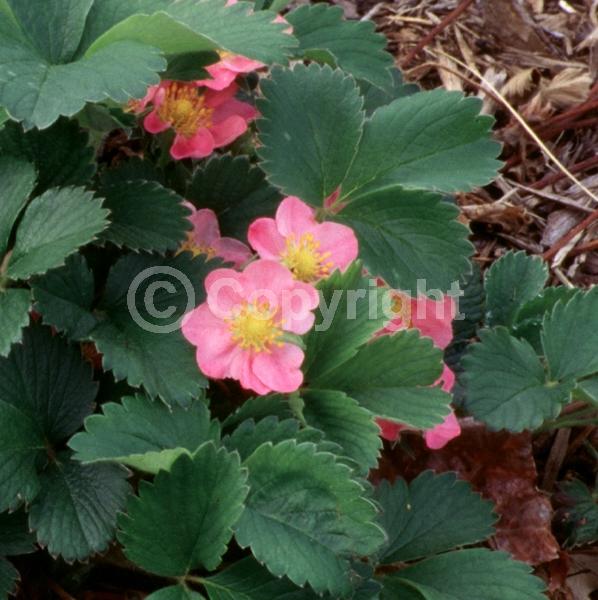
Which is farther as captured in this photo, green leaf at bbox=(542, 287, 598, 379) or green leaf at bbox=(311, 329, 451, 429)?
green leaf at bbox=(542, 287, 598, 379)

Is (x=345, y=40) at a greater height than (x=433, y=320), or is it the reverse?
(x=345, y=40)

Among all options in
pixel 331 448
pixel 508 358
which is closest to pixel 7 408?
pixel 331 448

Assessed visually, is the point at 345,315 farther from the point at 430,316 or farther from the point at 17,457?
the point at 17,457

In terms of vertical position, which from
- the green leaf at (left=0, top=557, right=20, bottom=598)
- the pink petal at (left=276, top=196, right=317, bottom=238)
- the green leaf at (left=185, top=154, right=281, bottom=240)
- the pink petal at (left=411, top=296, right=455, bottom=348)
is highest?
the pink petal at (left=276, top=196, right=317, bottom=238)

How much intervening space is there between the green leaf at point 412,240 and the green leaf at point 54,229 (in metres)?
0.32

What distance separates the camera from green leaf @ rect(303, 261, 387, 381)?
3.08ft

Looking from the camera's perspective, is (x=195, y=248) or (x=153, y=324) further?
(x=195, y=248)

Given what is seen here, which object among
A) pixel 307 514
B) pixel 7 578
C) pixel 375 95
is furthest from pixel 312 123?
pixel 7 578

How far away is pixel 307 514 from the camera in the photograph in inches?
34.0

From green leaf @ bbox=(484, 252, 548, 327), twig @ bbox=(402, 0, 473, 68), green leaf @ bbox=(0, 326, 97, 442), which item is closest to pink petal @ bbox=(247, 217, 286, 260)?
green leaf @ bbox=(0, 326, 97, 442)

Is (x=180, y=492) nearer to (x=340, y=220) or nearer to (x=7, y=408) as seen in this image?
(x=7, y=408)

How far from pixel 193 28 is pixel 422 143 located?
307 mm

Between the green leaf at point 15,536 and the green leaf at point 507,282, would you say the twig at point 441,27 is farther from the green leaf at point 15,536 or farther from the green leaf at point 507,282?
the green leaf at point 15,536

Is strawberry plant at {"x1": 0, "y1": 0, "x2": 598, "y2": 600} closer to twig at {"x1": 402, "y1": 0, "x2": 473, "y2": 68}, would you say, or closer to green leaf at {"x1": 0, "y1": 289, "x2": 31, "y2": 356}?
green leaf at {"x1": 0, "y1": 289, "x2": 31, "y2": 356}
